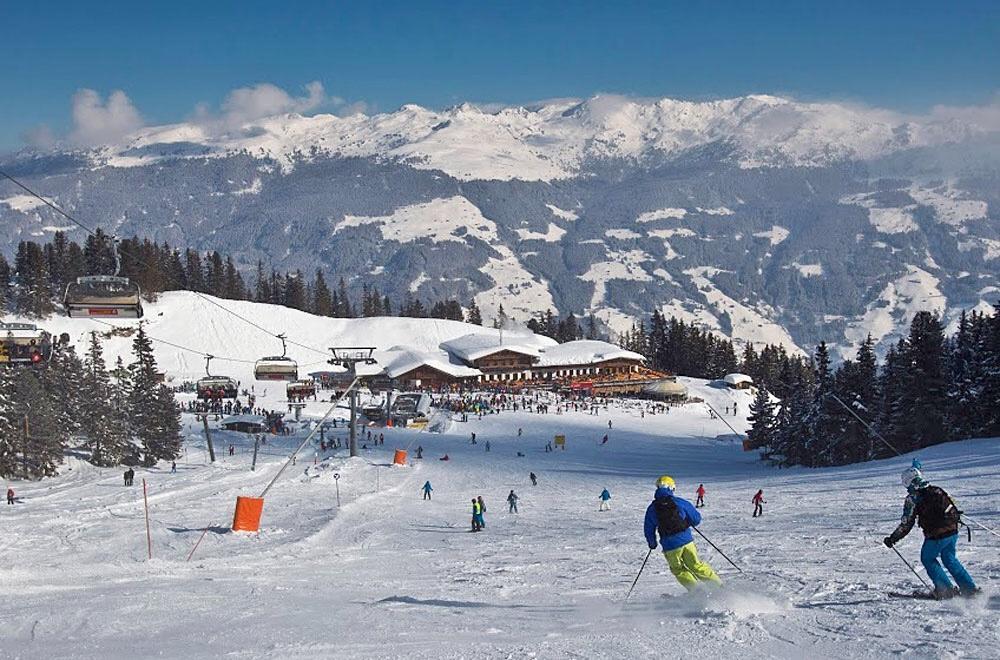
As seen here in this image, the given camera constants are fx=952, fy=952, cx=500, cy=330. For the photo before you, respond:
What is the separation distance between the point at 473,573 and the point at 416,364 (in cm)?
8532

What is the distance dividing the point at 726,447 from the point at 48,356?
4674 cm

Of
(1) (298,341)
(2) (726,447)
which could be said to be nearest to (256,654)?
(2) (726,447)

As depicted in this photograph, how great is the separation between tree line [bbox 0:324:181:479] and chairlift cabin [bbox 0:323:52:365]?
1858cm

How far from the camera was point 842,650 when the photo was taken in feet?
26.3

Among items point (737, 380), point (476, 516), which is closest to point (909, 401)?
point (476, 516)

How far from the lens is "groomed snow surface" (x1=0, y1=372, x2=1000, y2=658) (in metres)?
8.89

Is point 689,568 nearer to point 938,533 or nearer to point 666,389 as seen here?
point 938,533

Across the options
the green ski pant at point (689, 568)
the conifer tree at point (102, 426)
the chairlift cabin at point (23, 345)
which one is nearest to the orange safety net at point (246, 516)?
the chairlift cabin at point (23, 345)

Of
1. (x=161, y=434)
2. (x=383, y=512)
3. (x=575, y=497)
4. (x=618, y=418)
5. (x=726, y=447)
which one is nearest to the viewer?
(x=383, y=512)

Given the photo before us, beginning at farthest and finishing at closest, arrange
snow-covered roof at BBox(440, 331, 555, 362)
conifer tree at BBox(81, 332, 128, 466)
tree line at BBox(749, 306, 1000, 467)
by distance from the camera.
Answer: snow-covered roof at BBox(440, 331, 555, 362) → conifer tree at BBox(81, 332, 128, 466) → tree line at BBox(749, 306, 1000, 467)

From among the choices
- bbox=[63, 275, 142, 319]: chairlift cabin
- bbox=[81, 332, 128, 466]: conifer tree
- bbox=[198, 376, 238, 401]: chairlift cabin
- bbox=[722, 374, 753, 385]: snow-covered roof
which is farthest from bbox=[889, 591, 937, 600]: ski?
bbox=[722, 374, 753, 385]: snow-covered roof

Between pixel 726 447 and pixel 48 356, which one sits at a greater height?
pixel 48 356

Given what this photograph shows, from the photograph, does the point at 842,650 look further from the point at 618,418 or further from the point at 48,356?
the point at 618,418

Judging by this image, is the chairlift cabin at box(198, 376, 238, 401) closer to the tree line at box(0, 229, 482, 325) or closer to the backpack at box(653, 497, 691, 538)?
the tree line at box(0, 229, 482, 325)
